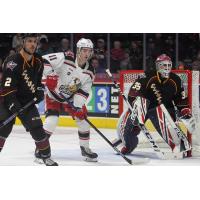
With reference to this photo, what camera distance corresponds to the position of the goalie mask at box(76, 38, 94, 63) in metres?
4.77

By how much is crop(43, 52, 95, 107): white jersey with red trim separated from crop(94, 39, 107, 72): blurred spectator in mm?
2294

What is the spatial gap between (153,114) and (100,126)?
6.16ft

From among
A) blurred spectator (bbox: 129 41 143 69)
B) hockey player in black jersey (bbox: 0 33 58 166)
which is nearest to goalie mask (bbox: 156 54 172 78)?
hockey player in black jersey (bbox: 0 33 58 166)

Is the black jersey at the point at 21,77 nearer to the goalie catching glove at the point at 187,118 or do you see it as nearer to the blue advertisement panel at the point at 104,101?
the goalie catching glove at the point at 187,118

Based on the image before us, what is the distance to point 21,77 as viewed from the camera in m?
4.39

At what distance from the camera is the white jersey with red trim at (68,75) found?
15.9ft

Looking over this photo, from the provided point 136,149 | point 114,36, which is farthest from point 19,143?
point 114,36

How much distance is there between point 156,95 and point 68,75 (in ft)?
2.54

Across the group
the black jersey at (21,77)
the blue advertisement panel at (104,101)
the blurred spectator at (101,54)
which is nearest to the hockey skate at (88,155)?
the black jersey at (21,77)

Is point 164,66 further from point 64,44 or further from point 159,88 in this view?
point 64,44

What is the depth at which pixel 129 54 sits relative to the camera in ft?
24.6

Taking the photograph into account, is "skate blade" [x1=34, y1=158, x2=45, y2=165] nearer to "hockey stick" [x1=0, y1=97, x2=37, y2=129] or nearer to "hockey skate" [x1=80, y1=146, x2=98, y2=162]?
"hockey skate" [x1=80, y1=146, x2=98, y2=162]

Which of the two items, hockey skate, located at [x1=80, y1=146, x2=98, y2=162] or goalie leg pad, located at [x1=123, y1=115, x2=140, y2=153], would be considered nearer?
hockey skate, located at [x1=80, y1=146, x2=98, y2=162]

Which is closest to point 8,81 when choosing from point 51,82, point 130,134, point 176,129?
point 51,82
